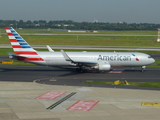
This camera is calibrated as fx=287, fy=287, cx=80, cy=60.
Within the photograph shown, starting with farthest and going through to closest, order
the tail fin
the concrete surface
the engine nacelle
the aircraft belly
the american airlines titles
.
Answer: the american airlines titles < the aircraft belly < the tail fin < the engine nacelle < the concrete surface

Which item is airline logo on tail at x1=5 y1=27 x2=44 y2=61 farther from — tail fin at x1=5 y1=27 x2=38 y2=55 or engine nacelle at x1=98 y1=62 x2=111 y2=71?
engine nacelle at x1=98 y1=62 x2=111 y2=71

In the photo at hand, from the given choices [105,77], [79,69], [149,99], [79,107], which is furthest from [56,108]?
[79,69]

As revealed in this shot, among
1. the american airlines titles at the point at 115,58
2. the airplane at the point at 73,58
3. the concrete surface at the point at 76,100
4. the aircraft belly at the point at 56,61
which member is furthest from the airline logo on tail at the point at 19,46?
the concrete surface at the point at 76,100

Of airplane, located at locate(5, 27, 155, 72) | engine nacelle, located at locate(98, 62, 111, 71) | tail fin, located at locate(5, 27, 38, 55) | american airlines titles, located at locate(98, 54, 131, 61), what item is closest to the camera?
engine nacelle, located at locate(98, 62, 111, 71)

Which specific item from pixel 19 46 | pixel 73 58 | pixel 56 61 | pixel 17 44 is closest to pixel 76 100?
pixel 56 61

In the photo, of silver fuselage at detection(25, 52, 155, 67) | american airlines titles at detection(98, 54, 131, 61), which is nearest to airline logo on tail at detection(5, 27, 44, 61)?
silver fuselage at detection(25, 52, 155, 67)

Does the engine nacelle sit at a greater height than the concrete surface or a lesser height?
greater

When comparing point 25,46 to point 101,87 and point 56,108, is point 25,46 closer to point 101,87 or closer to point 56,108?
point 101,87

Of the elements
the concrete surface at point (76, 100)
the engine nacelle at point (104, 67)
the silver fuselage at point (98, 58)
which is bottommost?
the concrete surface at point (76, 100)

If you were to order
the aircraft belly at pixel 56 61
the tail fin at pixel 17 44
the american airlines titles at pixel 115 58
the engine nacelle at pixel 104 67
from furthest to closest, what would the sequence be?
the american airlines titles at pixel 115 58, the aircraft belly at pixel 56 61, the tail fin at pixel 17 44, the engine nacelle at pixel 104 67

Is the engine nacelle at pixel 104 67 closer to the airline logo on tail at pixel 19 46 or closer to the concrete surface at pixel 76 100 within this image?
the airline logo on tail at pixel 19 46

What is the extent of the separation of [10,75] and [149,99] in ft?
79.8

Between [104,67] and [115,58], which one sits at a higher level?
[115,58]

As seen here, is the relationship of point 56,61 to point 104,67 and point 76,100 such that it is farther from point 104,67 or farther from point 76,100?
point 76,100
